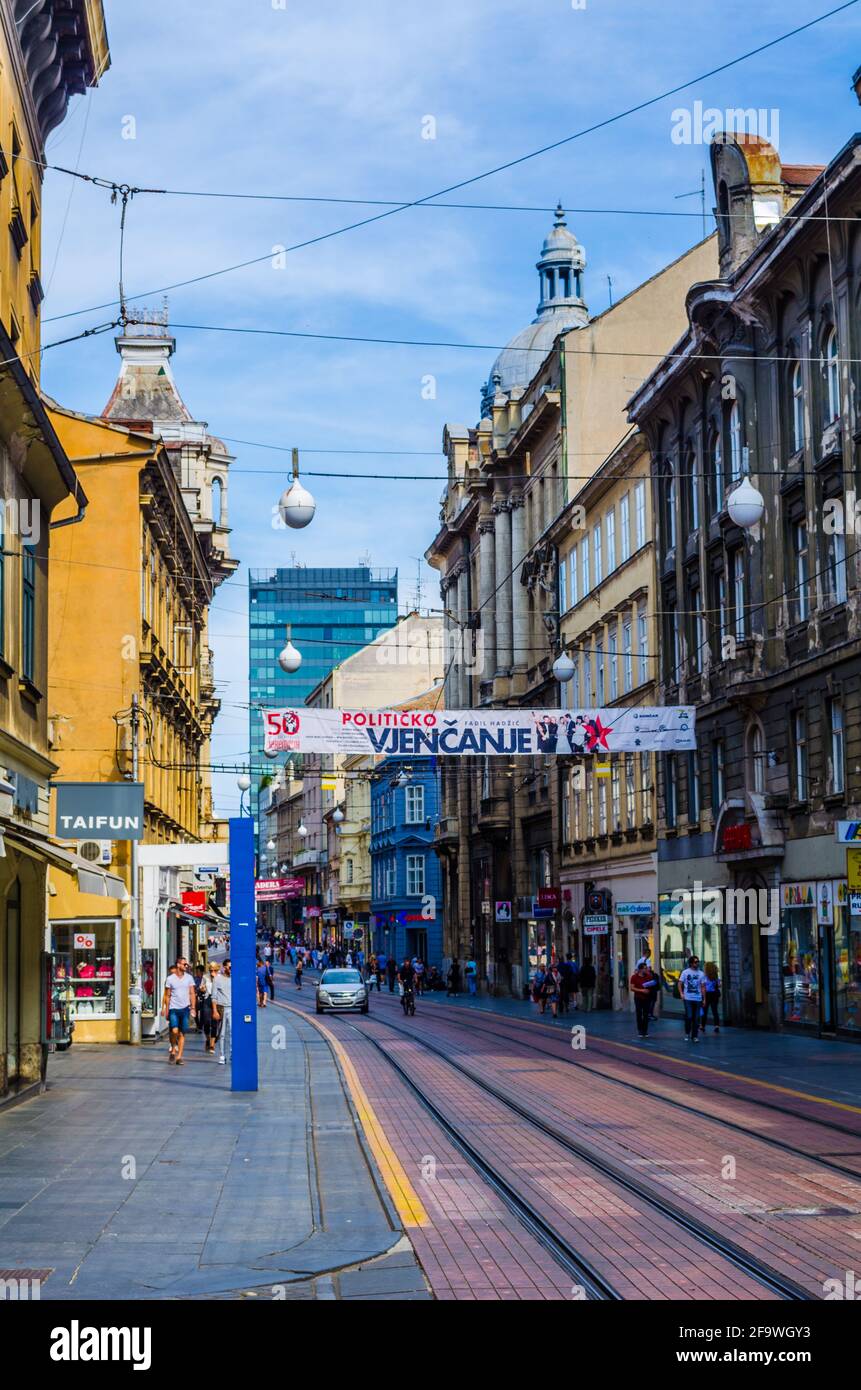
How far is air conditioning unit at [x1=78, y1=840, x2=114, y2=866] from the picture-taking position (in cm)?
3444

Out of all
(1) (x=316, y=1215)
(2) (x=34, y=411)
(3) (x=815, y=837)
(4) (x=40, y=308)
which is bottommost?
(1) (x=316, y=1215)

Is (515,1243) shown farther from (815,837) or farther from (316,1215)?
(815,837)

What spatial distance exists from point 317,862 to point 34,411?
376 feet

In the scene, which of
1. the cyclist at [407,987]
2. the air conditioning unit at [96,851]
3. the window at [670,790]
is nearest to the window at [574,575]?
the window at [670,790]

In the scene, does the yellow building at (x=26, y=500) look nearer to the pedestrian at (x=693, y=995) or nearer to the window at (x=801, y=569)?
the pedestrian at (x=693, y=995)

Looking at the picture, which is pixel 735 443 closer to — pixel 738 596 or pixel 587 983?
pixel 738 596

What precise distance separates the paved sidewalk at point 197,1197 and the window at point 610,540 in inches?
1132

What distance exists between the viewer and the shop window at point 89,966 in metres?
36.5

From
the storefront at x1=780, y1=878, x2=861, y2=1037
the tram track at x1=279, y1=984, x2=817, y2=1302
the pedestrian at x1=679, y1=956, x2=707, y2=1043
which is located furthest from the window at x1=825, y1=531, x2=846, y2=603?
the tram track at x1=279, y1=984, x2=817, y2=1302

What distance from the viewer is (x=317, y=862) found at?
134375mm

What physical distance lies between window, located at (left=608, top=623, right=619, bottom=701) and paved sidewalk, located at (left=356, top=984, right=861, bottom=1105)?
32.7 ft

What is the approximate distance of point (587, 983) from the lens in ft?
156
